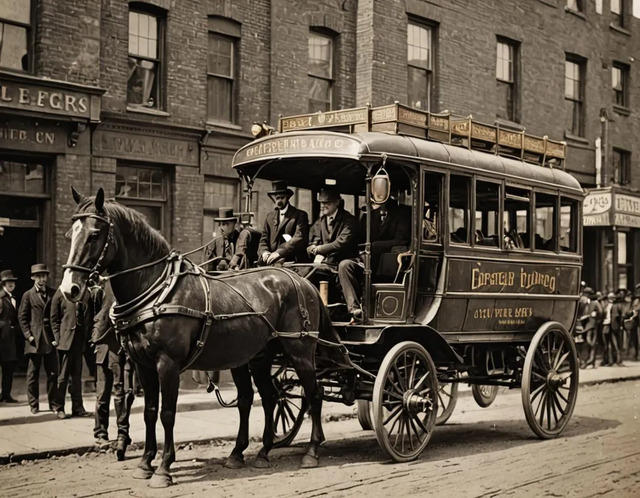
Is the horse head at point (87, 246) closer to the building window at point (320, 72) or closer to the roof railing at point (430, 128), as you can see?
the roof railing at point (430, 128)

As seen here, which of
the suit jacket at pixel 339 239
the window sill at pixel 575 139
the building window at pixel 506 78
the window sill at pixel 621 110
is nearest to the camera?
the suit jacket at pixel 339 239

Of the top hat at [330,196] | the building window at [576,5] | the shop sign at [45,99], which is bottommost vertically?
the top hat at [330,196]

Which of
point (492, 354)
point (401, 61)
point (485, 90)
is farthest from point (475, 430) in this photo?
point (485, 90)

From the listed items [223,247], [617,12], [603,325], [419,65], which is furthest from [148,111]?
[617,12]

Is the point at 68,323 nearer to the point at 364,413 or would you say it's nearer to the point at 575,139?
the point at 364,413

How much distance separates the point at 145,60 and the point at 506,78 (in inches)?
428

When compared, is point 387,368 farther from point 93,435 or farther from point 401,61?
point 401,61

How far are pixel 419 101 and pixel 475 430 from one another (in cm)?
1070

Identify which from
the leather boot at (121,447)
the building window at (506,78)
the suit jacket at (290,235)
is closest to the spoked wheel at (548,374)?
the suit jacket at (290,235)

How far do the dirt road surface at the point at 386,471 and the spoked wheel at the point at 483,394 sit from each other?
131 cm

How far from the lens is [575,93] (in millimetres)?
24562

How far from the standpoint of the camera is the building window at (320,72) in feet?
58.3

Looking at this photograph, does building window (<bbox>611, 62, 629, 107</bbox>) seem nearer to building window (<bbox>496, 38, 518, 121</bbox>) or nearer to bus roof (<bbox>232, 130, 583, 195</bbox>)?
building window (<bbox>496, 38, 518, 121</bbox>)

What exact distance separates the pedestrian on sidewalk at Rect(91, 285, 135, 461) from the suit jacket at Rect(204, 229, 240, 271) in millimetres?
1469
